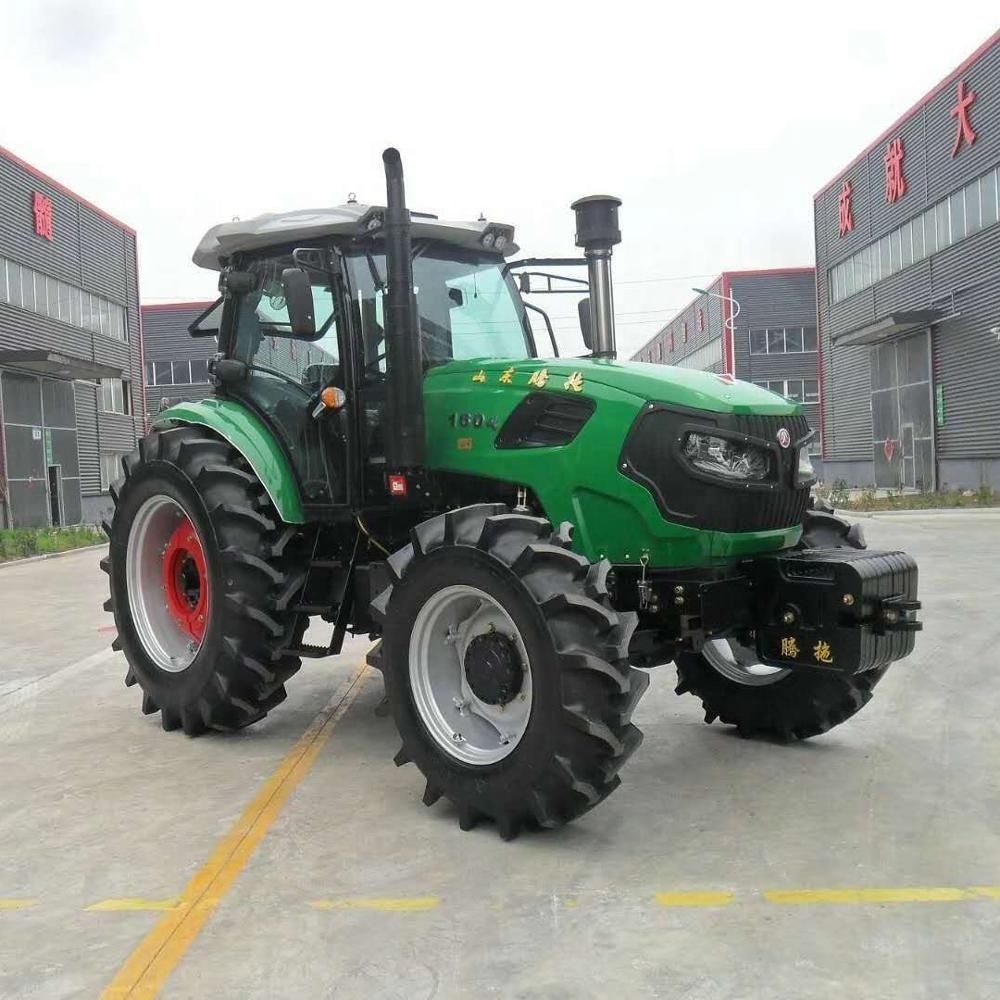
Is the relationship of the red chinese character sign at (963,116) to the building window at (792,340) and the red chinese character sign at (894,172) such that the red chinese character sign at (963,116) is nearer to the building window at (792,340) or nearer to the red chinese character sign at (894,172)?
the red chinese character sign at (894,172)

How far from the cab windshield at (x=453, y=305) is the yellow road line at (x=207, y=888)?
2162 millimetres

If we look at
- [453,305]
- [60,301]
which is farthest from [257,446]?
[60,301]

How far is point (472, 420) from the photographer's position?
521cm

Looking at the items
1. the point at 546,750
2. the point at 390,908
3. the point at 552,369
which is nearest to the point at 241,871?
the point at 390,908

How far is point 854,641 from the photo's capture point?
454cm

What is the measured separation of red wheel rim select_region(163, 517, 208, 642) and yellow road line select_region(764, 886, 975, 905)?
12.7 ft

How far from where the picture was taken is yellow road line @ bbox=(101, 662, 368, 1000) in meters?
3.28

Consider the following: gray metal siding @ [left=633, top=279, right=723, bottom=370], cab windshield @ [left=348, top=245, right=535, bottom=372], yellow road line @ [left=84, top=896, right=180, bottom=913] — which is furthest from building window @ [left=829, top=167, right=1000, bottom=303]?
yellow road line @ [left=84, top=896, right=180, bottom=913]

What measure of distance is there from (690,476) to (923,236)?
3398 cm

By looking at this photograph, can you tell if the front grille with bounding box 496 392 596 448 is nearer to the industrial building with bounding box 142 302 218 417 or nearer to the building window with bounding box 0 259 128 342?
the building window with bounding box 0 259 128 342

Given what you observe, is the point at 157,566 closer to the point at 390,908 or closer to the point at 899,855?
the point at 390,908

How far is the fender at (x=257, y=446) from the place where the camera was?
19.2 ft

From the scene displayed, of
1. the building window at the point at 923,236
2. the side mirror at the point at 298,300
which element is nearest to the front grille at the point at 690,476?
the side mirror at the point at 298,300

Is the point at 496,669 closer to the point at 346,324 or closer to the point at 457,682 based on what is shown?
the point at 457,682
